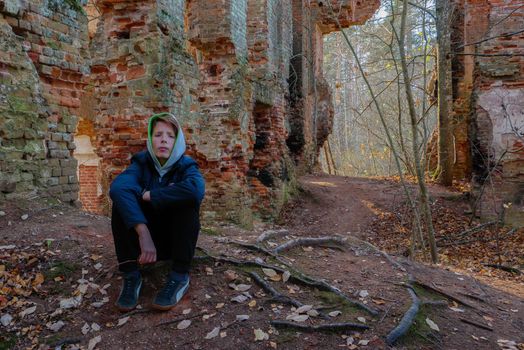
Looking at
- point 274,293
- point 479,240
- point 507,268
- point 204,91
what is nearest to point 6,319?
point 274,293

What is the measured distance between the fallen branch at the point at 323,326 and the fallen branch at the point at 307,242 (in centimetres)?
143

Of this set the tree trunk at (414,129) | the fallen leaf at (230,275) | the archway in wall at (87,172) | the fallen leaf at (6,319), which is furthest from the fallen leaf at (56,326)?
the archway in wall at (87,172)

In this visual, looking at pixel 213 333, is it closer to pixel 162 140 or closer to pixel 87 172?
pixel 162 140

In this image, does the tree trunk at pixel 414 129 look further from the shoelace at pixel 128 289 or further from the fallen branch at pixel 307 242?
the shoelace at pixel 128 289

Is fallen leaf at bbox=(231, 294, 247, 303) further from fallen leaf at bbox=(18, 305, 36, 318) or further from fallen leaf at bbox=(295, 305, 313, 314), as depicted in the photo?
fallen leaf at bbox=(18, 305, 36, 318)

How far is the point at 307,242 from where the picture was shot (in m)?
4.93

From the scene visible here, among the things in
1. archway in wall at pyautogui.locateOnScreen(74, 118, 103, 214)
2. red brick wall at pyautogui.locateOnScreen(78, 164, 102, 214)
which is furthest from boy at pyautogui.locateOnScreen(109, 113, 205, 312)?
red brick wall at pyautogui.locateOnScreen(78, 164, 102, 214)

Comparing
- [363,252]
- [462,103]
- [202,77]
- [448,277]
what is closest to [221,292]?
[363,252]

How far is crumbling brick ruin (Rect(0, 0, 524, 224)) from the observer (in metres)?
4.62

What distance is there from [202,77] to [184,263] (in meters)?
7.39

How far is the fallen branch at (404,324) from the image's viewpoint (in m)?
2.87

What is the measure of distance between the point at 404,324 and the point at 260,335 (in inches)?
42.6

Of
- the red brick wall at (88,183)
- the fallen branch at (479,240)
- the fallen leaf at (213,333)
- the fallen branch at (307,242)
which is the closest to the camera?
the fallen leaf at (213,333)

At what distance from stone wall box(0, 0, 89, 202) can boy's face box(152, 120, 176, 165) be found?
6.83 ft
